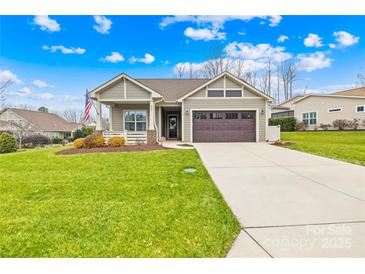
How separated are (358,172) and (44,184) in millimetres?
8906

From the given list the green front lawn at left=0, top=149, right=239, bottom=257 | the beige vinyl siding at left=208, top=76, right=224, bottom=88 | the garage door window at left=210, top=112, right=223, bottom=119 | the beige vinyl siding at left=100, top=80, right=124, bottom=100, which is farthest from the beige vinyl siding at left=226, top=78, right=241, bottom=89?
the green front lawn at left=0, top=149, right=239, bottom=257

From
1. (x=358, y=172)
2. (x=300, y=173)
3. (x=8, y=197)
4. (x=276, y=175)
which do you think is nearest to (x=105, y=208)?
(x=8, y=197)

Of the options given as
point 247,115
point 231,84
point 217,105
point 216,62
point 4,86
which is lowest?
point 247,115

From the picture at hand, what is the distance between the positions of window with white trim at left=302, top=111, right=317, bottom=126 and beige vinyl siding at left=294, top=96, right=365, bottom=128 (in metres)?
0.40

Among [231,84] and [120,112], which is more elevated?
[231,84]

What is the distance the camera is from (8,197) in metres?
4.48

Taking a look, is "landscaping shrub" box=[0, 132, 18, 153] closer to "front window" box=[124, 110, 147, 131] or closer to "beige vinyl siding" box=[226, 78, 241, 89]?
"front window" box=[124, 110, 147, 131]

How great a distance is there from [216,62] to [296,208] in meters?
30.8

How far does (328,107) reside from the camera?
971 inches

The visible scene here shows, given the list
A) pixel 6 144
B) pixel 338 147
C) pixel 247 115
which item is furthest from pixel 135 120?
pixel 338 147

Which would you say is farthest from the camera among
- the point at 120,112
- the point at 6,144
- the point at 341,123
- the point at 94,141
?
the point at 341,123

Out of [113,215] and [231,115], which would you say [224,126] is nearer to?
[231,115]

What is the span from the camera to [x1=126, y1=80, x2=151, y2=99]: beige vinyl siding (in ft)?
44.2

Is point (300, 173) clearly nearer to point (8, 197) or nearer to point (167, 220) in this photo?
point (167, 220)
